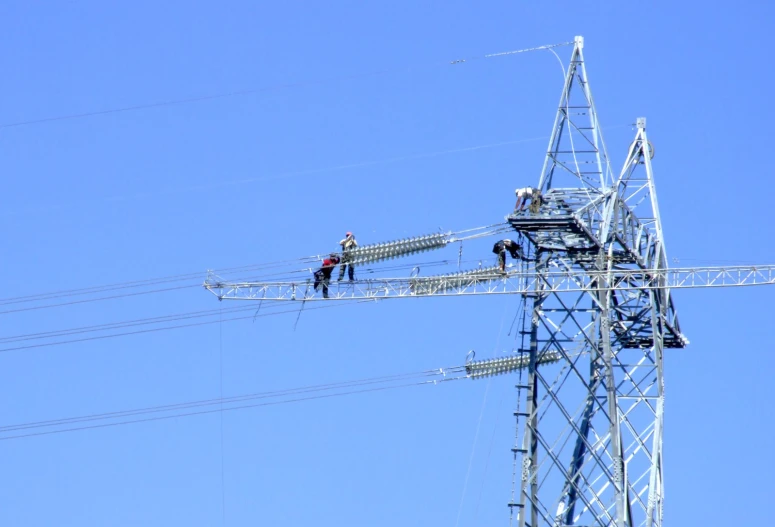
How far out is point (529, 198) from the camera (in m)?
69.4

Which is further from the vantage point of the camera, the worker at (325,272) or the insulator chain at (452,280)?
the worker at (325,272)

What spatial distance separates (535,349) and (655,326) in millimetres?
4271

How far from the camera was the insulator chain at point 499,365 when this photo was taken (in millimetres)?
73938

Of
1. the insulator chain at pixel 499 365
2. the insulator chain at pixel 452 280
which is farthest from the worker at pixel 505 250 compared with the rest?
the insulator chain at pixel 499 365

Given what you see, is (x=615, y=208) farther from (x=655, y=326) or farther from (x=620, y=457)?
(x=620, y=457)

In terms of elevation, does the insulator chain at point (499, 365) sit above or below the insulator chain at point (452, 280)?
below

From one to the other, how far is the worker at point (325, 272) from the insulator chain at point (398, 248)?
3.13 feet

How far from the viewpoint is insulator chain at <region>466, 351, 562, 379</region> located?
7394 centimetres

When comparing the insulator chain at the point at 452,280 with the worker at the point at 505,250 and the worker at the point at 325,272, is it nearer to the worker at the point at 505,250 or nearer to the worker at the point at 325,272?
the worker at the point at 505,250

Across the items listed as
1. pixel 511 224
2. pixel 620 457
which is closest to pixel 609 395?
pixel 620 457

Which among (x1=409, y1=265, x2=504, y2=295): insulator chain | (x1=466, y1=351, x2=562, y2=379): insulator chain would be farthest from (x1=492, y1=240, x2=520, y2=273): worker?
(x1=466, y1=351, x2=562, y2=379): insulator chain

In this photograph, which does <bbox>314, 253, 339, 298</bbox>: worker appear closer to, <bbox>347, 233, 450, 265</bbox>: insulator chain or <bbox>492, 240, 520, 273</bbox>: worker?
<bbox>347, 233, 450, 265</bbox>: insulator chain

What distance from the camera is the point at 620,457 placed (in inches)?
2682

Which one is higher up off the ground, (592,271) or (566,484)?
(592,271)
